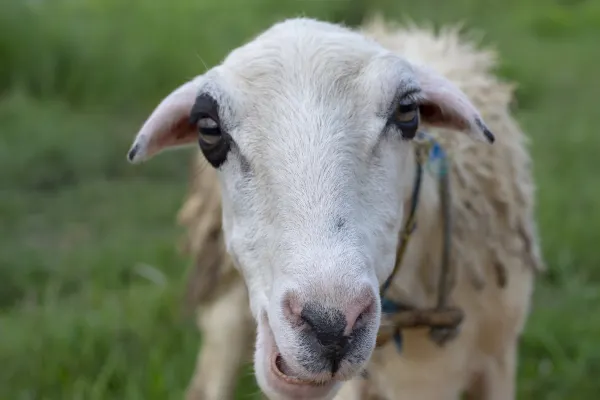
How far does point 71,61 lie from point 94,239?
2646 mm

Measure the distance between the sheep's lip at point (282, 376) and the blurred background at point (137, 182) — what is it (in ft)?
3.45

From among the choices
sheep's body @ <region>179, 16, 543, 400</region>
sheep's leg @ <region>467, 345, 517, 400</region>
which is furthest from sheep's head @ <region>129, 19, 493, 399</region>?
sheep's leg @ <region>467, 345, 517, 400</region>

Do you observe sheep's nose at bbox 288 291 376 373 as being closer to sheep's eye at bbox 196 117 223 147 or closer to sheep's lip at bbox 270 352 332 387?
sheep's lip at bbox 270 352 332 387

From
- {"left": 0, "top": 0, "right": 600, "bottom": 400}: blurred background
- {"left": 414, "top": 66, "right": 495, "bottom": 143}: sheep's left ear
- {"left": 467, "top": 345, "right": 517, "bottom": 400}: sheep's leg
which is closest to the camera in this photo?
{"left": 414, "top": 66, "right": 495, "bottom": 143}: sheep's left ear

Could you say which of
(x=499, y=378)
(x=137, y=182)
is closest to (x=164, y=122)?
(x=499, y=378)

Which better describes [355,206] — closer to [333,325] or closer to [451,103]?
[333,325]

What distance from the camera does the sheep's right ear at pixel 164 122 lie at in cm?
252

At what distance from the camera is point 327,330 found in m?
1.92

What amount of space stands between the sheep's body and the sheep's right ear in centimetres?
51

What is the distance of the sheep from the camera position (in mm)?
2004

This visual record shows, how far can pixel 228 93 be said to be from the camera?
232 cm

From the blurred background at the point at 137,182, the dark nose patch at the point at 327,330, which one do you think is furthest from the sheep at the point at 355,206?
the blurred background at the point at 137,182

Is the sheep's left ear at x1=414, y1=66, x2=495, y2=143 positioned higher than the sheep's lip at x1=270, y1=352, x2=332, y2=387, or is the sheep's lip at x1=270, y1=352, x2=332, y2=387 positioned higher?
the sheep's left ear at x1=414, y1=66, x2=495, y2=143

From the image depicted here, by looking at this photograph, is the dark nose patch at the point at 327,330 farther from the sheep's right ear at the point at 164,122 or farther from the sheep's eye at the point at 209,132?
the sheep's right ear at the point at 164,122
